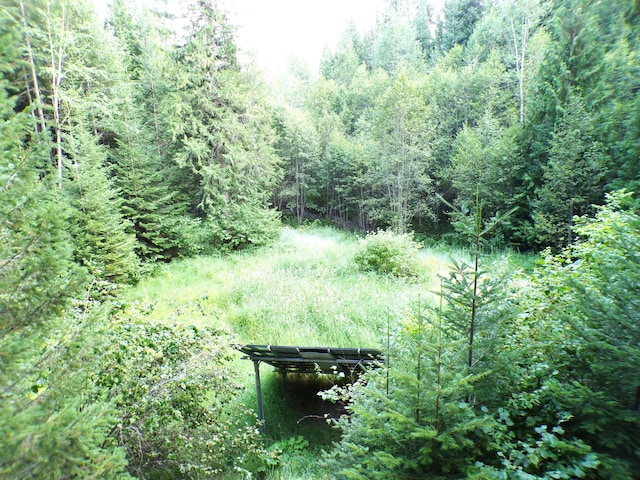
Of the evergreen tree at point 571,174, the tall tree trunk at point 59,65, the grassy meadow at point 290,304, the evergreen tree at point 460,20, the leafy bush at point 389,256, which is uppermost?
the evergreen tree at point 460,20

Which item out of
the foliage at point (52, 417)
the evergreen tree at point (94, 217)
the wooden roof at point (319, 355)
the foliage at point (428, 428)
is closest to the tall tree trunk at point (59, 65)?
the evergreen tree at point (94, 217)

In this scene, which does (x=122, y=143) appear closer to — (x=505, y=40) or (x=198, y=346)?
(x=198, y=346)

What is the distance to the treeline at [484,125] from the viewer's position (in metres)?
5.62

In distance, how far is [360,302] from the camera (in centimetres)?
856

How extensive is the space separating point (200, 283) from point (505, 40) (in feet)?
84.8

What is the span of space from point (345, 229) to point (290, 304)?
51.4 feet

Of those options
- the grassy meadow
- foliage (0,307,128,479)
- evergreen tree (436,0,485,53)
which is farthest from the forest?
evergreen tree (436,0,485,53)

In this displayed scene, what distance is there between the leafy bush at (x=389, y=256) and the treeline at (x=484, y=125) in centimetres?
422

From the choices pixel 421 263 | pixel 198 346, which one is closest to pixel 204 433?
pixel 198 346

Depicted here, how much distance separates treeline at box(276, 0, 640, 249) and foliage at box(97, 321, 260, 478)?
12.4 feet

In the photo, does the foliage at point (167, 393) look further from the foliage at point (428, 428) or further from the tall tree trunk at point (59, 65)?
the tall tree trunk at point (59, 65)

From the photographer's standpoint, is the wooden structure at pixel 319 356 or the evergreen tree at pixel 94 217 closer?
the wooden structure at pixel 319 356

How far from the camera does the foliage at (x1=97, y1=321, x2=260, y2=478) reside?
3734mm

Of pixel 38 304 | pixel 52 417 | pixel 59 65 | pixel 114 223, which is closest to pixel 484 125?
pixel 114 223
